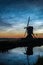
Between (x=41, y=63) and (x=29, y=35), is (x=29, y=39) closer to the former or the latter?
(x=29, y=35)

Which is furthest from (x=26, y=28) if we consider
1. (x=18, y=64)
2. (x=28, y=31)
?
(x=18, y=64)

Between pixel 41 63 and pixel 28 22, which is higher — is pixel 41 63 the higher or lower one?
the lower one

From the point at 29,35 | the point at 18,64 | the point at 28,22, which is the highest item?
Answer: the point at 28,22

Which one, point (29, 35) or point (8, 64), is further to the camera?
point (29, 35)

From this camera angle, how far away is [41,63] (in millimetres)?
18531

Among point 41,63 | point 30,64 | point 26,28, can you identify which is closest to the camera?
point 41,63

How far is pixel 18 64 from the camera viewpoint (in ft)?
71.8

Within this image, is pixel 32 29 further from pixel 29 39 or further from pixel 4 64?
pixel 4 64

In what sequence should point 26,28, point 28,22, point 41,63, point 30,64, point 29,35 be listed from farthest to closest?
point 28,22 → point 26,28 → point 29,35 → point 30,64 → point 41,63

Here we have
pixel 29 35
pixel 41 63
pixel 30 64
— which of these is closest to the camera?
pixel 41 63

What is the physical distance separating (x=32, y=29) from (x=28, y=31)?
6.53 ft

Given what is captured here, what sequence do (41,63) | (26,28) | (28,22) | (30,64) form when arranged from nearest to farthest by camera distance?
(41,63), (30,64), (26,28), (28,22)

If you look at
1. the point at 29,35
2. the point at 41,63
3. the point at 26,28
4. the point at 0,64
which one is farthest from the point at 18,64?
the point at 26,28

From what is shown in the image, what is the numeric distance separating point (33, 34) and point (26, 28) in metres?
5.34
